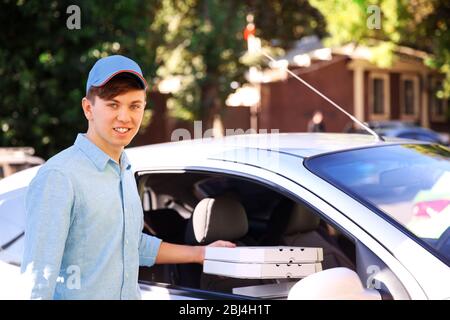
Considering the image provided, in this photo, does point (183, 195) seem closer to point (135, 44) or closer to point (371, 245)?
point (371, 245)

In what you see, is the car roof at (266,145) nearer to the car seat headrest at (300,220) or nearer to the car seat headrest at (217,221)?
the car seat headrest at (217,221)

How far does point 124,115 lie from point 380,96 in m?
29.1

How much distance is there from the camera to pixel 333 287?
6.91ft

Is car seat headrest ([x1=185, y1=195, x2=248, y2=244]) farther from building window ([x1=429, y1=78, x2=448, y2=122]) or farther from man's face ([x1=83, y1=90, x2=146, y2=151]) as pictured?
building window ([x1=429, y1=78, x2=448, y2=122])

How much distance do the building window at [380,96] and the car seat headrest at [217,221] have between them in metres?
27.2

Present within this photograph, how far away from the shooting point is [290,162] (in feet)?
9.15

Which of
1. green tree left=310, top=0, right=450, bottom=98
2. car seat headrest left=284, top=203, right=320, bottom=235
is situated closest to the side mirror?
car seat headrest left=284, top=203, right=320, bottom=235

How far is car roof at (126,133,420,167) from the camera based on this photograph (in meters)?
3.03

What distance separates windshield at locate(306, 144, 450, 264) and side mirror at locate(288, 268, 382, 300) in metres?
0.54

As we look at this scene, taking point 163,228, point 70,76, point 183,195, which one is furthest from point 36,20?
point 163,228

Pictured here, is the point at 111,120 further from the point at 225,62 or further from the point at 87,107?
the point at 225,62

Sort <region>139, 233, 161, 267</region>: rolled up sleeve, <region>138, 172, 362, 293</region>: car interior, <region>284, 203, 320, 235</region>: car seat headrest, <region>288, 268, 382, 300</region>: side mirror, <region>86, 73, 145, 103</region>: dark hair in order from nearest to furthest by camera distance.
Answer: <region>288, 268, 382, 300</region>: side mirror
<region>86, 73, 145, 103</region>: dark hair
<region>139, 233, 161, 267</region>: rolled up sleeve
<region>138, 172, 362, 293</region>: car interior
<region>284, 203, 320, 235</region>: car seat headrest

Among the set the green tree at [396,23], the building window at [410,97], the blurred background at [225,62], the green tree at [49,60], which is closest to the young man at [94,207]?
the blurred background at [225,62]

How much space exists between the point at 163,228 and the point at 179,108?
20.3 metres
